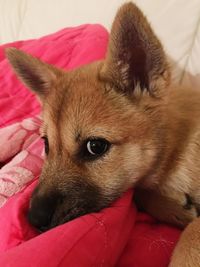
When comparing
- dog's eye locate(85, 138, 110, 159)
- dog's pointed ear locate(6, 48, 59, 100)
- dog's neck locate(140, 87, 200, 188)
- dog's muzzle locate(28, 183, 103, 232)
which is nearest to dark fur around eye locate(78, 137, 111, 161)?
dog's eye locate(85, 138, 110, 159)

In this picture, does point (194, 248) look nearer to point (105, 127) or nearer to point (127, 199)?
point (127, 199)

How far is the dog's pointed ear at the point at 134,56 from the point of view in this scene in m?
1.35

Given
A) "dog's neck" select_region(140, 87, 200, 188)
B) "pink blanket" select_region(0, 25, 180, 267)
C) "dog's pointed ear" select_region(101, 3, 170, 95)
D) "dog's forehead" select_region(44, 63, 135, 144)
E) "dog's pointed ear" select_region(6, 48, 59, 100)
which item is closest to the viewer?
"pink blanket" select_region(0, 25, 180, 267)

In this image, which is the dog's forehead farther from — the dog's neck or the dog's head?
the dog's neck

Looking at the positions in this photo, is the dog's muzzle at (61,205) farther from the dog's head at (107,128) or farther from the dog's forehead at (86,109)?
the dog's forehead at (86,109)

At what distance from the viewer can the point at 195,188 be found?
1607mm

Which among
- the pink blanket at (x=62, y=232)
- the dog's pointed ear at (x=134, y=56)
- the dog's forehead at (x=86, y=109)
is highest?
the dog's pointed ear at (x=134, y=56)

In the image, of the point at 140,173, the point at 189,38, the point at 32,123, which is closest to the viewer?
the point at 140,173

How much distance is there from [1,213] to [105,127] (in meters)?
0.51

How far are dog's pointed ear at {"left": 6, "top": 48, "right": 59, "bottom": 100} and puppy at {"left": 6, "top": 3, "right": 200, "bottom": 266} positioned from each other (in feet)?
0.08

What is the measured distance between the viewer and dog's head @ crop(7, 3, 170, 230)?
1.41 m

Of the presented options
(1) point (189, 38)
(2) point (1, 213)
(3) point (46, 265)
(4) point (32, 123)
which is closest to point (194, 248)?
(3) point (46, 265)

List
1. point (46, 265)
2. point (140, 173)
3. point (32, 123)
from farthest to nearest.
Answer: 1. point (32, 123)
2. point (140, 173)
3. point (46, 265)

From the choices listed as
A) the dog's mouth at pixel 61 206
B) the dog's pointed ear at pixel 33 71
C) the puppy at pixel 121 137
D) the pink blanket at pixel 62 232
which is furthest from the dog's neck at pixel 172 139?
the dog's pointed ear at pixel 33 71
